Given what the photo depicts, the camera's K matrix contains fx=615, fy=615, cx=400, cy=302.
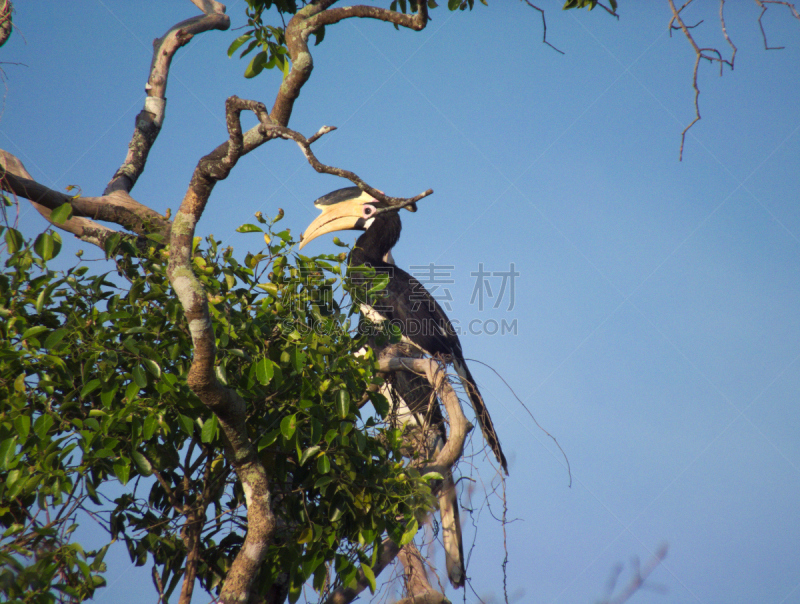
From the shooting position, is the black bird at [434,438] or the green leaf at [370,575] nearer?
the green leaf at [370,575]

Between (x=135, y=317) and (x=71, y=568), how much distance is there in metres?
0.79

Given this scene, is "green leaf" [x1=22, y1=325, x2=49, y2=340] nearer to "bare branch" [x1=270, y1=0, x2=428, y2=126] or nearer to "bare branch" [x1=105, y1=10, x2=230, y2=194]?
"bare branch" [x1=270, y1=0, x2=428, y2=126]

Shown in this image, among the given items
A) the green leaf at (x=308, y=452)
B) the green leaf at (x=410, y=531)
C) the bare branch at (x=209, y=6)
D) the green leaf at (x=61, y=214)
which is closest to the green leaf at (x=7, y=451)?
the green leaf at (x=61, y=214)

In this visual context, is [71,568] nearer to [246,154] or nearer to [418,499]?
[418,499]

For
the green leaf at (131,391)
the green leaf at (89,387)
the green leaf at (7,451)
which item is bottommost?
the green leaf at (7,451)

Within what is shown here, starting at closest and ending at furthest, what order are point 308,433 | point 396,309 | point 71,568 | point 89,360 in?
point 71,568, point 89,360, point 308,433, point 396,309

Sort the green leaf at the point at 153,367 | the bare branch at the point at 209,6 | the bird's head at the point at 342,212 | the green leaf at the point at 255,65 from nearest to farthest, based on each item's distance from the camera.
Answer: the green leaf at the point at 153,367 < the green leaf at the point at 255,65 < the bare branch at the point at 209,6 < the bird's head at the point at 342,212

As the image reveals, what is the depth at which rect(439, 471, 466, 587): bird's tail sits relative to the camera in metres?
3.53

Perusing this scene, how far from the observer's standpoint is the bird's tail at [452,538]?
3533mm

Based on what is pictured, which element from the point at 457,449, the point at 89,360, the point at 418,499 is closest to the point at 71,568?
the point at 89,360

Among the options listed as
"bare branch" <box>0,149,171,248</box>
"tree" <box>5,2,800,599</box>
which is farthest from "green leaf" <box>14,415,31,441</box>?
"bare branch" <box>0,149,171,248</box>

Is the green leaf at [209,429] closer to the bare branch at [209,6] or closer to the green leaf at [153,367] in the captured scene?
the green leaf at [153,367]

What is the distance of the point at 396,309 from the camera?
4.44 meters

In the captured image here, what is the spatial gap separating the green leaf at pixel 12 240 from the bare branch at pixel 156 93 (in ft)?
6.43
